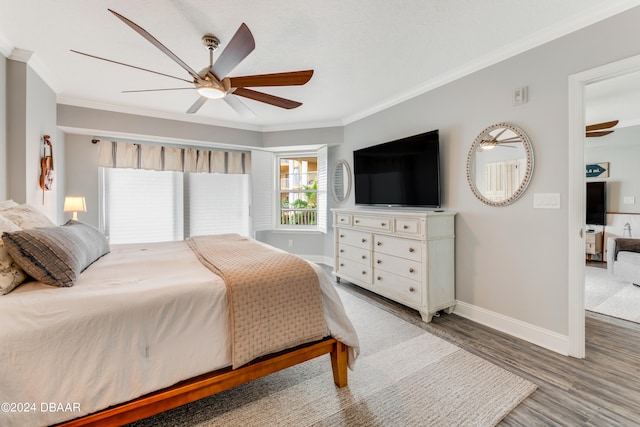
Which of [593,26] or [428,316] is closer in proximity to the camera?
[593,26]

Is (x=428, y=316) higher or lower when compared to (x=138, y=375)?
A: lower

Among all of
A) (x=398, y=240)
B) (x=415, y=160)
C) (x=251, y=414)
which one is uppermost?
(x=415, y=160)

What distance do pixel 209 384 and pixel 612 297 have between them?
4458 millimetres

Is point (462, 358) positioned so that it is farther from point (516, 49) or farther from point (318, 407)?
point (516, 49)

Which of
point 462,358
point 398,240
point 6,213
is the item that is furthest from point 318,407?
point 6,213

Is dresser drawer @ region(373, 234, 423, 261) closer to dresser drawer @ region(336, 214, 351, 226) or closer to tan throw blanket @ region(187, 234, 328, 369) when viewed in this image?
dresser drawer @ region(336, 214, 351, 226)

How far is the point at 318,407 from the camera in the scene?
1.62m

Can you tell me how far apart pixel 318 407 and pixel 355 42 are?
2.69 meters

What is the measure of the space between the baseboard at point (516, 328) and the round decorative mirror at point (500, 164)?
105 centimetres

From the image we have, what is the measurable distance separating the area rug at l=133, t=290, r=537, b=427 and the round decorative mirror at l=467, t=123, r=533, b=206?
1437 millimetres

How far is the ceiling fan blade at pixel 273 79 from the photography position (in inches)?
78.9

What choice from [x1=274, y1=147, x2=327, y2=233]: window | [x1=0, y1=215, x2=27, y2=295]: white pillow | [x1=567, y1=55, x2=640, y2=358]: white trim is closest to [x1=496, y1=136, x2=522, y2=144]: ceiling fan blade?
[x1=567, y1=55, x2=640, y2=358]: white trim

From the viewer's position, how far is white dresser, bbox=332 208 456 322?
8.89 feet

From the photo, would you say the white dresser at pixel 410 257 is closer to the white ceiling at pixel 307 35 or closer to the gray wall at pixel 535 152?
the gray wall at pixel 535 152
